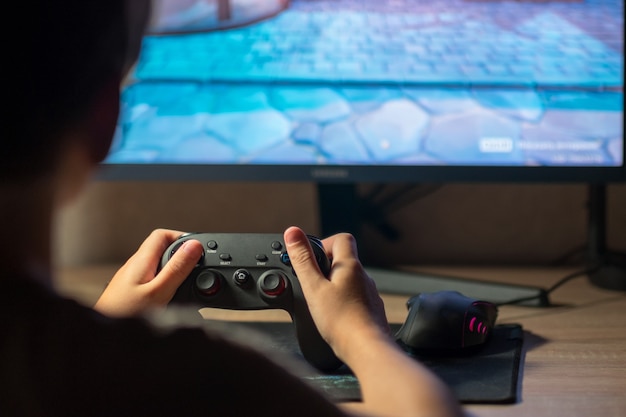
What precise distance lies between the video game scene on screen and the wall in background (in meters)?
0.18

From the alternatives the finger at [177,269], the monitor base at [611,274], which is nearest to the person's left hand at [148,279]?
the finger at [177,269]

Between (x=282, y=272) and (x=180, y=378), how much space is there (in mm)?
295

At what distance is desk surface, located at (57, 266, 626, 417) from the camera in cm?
59

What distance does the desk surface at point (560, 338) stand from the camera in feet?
1.95

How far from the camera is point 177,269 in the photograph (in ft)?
2.27

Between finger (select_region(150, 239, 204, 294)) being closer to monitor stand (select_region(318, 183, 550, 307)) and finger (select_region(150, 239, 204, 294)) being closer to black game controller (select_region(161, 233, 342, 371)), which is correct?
black game controller (select_region(161, 233, 342, 371))

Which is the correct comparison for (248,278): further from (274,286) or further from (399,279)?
(399,279)

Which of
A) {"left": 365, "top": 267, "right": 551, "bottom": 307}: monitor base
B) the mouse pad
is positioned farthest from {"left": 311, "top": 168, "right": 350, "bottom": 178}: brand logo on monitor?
the mouse pad

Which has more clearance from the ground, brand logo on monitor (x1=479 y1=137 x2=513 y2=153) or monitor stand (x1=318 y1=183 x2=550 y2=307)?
brand logo on monitor (x1=479 y1=137 x2=513 y2=153)

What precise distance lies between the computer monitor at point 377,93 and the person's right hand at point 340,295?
1.01 feet

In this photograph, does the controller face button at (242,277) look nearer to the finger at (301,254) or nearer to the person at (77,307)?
the finger at (301,254)

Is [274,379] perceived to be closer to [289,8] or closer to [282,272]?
[282,272]

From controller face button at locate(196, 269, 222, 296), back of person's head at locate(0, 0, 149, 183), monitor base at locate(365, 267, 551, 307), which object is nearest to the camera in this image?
back of person's head at locate(0, 0, 149, 183)

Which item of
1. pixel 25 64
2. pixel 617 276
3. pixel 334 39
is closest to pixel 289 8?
pixel 334 39
